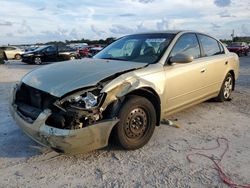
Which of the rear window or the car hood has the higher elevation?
the rear window

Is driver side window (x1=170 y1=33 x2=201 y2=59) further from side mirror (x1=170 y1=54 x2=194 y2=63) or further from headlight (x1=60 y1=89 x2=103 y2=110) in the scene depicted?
headlight (x1=60 y1=89 x2=103 y2=110)

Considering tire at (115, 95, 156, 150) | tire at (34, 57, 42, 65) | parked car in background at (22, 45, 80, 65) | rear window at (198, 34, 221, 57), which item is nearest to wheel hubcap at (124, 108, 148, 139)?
tire at (115, 95, 156, 150)

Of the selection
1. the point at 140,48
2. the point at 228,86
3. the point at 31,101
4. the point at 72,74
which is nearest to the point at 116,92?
the point at 72,74

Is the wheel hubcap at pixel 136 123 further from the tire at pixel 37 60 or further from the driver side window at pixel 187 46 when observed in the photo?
the tire at pixel 37 60

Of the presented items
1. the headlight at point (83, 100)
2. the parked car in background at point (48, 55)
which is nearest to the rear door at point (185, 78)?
the headlight at point (83, 100)

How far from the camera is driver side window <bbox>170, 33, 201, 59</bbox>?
5.27 meters

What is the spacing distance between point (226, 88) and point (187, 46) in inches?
78.1

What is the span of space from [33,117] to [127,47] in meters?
2.27

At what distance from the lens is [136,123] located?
14.3 feet

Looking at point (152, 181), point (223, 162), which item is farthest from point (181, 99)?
point (152, 181)

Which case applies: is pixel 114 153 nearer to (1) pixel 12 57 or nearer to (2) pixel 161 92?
(2) pixel 161 92

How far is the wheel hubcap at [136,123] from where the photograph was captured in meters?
4.25

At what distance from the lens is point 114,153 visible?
4.31 m

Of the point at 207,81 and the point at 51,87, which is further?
the point at 207,81
